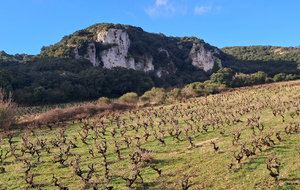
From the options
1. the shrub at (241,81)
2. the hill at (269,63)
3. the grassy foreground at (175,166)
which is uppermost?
the hill at (269,63)

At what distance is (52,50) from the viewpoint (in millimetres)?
80125

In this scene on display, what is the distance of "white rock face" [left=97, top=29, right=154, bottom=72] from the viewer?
89125 millimetres

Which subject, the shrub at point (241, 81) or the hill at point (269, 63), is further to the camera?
the hill at point (269, 63)

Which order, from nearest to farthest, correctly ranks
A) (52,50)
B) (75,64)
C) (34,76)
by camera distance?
(34,76)
(75,64)
(52,50)

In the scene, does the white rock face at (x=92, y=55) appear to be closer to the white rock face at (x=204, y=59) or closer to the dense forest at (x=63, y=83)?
the dense forest at (x=63, y=83)

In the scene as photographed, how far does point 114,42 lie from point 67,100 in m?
54.4

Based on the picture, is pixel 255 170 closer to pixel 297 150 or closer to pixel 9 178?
pixel 297 150

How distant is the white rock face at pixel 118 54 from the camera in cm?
8912

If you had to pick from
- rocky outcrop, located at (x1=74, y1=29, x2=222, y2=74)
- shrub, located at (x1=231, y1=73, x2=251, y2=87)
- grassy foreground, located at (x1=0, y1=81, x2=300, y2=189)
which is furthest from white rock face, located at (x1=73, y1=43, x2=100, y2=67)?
grassy foreground, located at (x1=0, y1=81, x2=300, y2=189)

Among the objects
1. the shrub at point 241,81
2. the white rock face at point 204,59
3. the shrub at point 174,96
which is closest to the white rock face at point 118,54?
the white rock face at point 204,59

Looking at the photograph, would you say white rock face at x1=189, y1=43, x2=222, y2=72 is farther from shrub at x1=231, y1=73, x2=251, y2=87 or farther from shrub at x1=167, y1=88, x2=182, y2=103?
shrub at x1=167, y1=88, x2=182, y2=103

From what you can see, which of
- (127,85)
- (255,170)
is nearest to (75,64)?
(127,85)

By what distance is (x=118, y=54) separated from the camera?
9088 centimetres

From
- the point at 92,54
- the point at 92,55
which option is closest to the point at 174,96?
the point at 92,55
